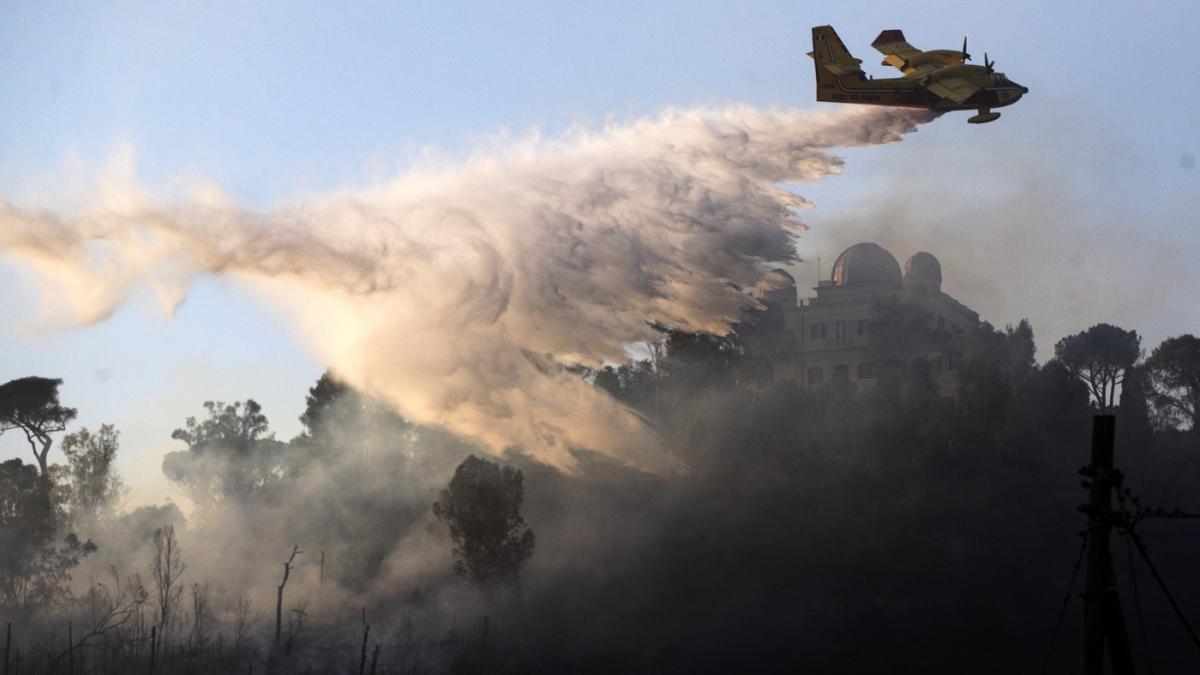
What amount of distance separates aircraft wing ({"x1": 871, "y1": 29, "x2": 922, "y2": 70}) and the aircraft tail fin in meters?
1.89

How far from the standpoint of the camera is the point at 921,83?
6184 centimetres

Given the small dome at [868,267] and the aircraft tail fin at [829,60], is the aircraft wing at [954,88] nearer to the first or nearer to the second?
the aircraft tail fin at [829,60]

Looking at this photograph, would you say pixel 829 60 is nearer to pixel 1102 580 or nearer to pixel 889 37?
pixel 889 37

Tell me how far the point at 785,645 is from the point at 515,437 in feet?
66.8

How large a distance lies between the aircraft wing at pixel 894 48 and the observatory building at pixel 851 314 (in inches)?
2383

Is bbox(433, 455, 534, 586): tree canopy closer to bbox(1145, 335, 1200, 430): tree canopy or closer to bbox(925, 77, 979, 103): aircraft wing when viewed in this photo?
Result: bbox(925, 77, 979, 103): aircraft wing

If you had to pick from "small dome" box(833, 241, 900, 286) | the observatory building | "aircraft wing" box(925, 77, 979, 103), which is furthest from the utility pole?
"small dome" box(833, 241, 900, 286)

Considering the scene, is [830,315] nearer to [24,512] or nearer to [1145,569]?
[1145,569]

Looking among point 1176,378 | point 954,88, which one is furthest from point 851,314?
point 954,88

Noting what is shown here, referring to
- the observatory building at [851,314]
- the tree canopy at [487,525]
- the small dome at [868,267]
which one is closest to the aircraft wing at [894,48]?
the tree canopy at [487,525]

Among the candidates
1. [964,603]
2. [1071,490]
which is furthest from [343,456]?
[1071,490]

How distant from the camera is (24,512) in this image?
8962 centimetres

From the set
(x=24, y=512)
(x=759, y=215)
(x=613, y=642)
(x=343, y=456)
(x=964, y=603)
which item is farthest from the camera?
(x=343, y=456)

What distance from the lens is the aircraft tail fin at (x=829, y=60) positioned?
64.1 m
